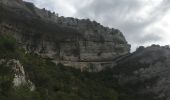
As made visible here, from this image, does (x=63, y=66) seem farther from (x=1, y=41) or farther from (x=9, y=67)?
(x=9, y=67)

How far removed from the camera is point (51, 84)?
2689 inches

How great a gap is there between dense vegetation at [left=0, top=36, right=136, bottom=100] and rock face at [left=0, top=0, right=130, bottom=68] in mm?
6317

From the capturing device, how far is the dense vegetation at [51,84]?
53.5 metres

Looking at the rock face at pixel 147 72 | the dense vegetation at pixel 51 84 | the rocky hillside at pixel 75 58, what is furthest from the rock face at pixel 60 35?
the rock face at pixel 147 72

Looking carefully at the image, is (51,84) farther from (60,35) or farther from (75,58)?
(60,35)

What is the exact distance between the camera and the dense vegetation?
176 ft

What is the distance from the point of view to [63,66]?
310 ft

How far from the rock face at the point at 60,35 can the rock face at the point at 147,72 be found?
8.21 m

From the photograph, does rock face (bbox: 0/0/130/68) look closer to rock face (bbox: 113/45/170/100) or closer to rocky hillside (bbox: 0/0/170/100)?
rocky hillside (bbox: 0/0/170/100)

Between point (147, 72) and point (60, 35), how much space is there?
975 inches

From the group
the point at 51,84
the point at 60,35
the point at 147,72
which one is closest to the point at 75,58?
the point at 60,35

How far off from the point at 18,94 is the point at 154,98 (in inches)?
1404

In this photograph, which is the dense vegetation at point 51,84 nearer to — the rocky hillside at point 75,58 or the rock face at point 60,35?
the rocky hillside at point 75,58

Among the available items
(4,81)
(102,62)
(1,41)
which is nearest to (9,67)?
(4,81)
